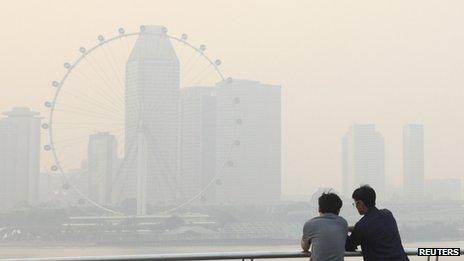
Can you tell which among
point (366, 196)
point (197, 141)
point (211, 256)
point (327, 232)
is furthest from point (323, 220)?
point (197, 141)

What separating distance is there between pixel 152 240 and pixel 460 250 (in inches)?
1708

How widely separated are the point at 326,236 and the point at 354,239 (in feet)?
0.38

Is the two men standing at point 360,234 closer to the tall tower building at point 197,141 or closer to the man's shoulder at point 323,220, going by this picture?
the man's shoulder at point 323,220

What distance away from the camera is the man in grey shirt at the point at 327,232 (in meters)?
2.62

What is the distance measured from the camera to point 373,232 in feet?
8.57

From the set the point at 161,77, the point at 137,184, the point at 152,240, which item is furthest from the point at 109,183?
the point at 161,77

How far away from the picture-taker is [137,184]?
45188 mm

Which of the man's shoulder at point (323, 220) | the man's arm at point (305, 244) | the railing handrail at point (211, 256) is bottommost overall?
the railing handrail at point (211, 256)

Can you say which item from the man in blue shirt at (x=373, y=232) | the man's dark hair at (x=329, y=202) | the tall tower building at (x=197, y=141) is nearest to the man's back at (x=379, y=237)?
the man in blue shirt at (x=373, y=232)

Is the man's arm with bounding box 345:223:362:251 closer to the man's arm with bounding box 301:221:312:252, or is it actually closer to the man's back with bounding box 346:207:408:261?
the man's back with bounding box 346:207:408:261

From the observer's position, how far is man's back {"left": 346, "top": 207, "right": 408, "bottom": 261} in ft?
8.56

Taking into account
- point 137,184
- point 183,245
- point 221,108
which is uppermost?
point 221,108

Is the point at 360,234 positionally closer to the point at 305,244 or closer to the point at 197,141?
the point at 305,244

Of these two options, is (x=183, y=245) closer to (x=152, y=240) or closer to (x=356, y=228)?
(x=152, y=240)
